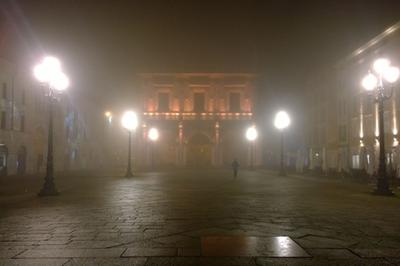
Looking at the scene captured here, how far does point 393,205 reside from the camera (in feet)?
44.0

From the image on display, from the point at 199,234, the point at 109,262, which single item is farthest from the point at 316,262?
the point at 109,262

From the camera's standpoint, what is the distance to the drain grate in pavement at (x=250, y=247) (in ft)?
20.9

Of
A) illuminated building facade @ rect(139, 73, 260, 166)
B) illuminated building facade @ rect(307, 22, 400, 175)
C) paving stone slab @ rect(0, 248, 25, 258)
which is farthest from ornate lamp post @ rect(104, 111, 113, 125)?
paving stone slab @ rect(0, 248, 25, 258)

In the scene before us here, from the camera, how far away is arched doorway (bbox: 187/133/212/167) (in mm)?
63219

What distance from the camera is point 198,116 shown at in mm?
64188

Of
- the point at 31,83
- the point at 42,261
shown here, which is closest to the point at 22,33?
the point at 31,83

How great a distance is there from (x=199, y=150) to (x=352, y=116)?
1036 inches

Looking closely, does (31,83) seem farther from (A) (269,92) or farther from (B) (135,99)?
(A) (269,92)

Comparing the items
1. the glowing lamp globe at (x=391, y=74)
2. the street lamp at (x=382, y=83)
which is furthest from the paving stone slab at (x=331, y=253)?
the glowing lamp globe at (x=391, y=74)

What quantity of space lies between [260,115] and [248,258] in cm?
5946

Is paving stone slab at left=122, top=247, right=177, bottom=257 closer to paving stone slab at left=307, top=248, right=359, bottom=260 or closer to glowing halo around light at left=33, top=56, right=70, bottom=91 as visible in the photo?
paving stone slab at left=307, top=248, right=359, bottom=260

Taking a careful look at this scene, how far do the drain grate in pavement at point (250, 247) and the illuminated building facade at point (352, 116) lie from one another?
2385 centimetres

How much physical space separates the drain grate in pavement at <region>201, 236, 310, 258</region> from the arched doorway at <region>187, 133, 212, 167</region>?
5530 centimetres

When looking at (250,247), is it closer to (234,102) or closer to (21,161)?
(21,161)
